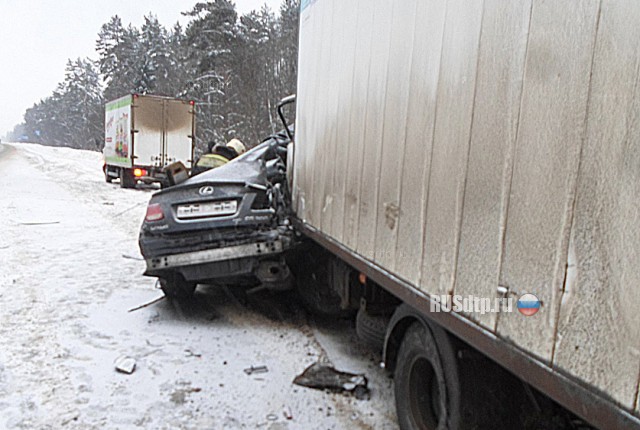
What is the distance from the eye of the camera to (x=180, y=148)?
19.6 metres

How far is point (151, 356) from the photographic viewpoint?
4449 mm

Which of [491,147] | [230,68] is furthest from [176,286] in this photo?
[230,68]

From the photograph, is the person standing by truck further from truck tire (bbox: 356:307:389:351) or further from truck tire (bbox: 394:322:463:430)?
truck tire (bbox: 394:322:463:430)

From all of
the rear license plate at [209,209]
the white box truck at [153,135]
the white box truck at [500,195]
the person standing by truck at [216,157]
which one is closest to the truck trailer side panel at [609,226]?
the white box truck at [500,195]

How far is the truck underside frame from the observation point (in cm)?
140

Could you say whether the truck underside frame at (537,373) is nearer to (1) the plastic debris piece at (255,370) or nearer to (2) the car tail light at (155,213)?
(1) the plastic debris piece at (255,370)

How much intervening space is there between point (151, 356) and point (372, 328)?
1.98 metres

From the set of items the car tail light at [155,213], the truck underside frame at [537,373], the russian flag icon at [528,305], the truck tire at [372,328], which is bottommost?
the truck tire at [372,328]

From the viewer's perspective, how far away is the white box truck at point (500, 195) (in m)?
1.40

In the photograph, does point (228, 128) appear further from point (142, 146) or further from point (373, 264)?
point (373, 264)

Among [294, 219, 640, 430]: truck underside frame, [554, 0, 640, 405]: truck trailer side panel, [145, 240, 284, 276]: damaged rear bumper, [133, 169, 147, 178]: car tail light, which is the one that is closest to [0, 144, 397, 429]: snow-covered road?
[145, 240, 284, 276]: damaged rear bumper

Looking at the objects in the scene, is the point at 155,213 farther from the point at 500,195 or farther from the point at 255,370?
the point at 500,195

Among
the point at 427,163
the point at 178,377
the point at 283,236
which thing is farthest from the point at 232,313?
the point at 427,163

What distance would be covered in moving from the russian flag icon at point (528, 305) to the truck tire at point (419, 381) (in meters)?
0.94
